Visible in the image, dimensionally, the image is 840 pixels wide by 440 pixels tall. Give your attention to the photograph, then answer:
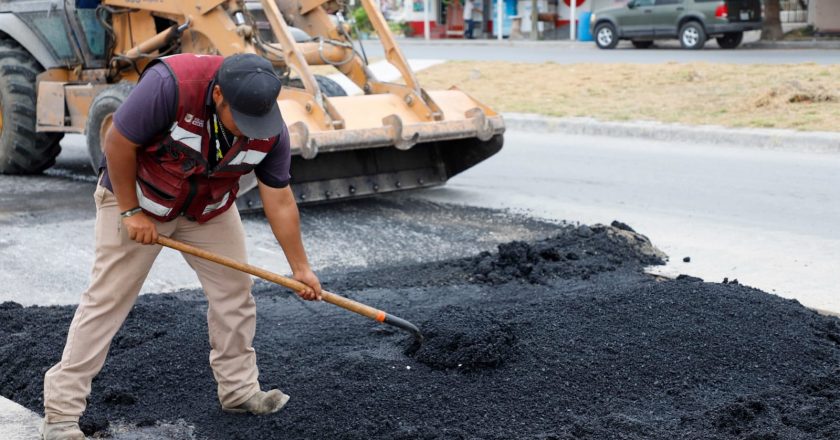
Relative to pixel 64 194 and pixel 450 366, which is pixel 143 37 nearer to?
pixel 64 194

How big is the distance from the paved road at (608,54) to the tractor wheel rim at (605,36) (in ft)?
0.83

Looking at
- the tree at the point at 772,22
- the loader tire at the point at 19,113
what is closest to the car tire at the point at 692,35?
the tree at the point at 772,22

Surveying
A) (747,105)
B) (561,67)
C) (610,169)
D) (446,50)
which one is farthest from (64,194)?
(446,50)

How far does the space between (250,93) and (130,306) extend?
41.1 inches

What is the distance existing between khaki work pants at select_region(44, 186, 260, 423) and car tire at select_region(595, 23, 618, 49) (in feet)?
78.6

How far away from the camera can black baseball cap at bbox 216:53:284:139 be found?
363 cm

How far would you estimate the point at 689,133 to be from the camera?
12.5 meters

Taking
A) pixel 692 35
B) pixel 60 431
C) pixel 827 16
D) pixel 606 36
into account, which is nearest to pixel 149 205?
pixel 60 431

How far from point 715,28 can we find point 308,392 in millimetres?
22202

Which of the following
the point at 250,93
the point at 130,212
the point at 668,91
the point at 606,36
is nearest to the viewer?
the point at 250,93

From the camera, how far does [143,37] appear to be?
31.4 ft

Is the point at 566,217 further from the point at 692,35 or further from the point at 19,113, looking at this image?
the point at 692,35

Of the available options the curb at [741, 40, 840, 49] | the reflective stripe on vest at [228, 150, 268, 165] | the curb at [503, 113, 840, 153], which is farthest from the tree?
the reflective stripe on vest at [228, 150, 268, 165]

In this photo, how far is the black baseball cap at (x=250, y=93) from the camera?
3633 millimetres
